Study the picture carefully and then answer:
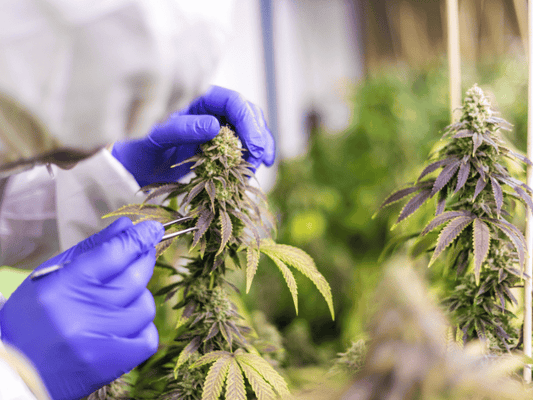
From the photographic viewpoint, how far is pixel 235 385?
22.9 inches

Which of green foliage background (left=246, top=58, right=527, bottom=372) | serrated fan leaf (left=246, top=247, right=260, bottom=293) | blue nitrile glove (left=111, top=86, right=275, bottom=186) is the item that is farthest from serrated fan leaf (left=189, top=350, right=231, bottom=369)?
green foliage background (left=246, top=58, right=527, bottom=372)

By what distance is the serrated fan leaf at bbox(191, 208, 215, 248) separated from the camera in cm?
60

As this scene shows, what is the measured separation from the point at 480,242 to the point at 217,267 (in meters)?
0.44

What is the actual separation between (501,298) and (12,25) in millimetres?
847

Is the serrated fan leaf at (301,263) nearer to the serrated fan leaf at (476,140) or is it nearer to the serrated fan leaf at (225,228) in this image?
the serrated fan leaf at (225,228)

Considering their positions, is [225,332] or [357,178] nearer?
[225,332]

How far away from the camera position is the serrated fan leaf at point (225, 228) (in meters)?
0.58

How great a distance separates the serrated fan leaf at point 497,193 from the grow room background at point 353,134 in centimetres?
24

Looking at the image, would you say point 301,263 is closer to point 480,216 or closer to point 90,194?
point 480,216

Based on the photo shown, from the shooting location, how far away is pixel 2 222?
42.8 inches

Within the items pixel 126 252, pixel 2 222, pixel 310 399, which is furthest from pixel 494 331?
pixel 2 222

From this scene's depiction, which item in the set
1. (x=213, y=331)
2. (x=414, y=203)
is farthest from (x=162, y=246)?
(x=414, y=203)

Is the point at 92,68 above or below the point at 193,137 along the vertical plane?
above

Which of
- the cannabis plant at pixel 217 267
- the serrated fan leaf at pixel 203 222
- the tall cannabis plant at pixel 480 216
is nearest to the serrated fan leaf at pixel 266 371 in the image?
the cannabis plant at pixel 217 267
